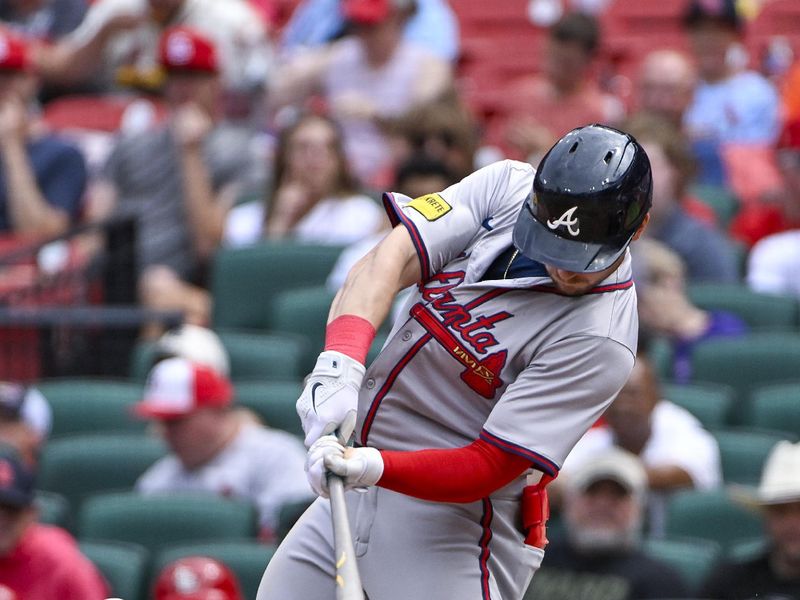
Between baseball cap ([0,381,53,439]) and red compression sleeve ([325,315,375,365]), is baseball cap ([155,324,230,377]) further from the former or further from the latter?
red compression sleeve ([325,315,375,365])

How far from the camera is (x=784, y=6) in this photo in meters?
10.2

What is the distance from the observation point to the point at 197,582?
5.00m

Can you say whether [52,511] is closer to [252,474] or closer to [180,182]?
[252,474]

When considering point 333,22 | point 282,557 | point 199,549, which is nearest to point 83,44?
point 333,22

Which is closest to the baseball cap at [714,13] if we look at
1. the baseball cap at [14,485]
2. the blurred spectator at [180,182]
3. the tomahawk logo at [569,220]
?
the blurred spectator at [180,182]

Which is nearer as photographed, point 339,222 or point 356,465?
point 356,465

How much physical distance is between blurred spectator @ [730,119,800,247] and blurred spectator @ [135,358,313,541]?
8.26 ft

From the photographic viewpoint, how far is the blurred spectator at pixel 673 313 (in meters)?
6.55

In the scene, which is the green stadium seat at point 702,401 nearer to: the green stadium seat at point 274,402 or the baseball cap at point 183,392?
the green stadium seat at point 274,402

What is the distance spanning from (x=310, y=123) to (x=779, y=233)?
6.88ft

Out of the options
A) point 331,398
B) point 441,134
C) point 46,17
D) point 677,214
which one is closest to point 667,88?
point 677,214

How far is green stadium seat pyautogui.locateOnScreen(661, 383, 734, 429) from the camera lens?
6.17m

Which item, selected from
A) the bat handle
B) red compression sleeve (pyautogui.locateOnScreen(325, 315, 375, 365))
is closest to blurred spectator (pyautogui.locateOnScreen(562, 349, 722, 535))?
red compression sleeve (pyautogui.locateOnScreen(325, 315, 375, 365))

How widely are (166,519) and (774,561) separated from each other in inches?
84.2
